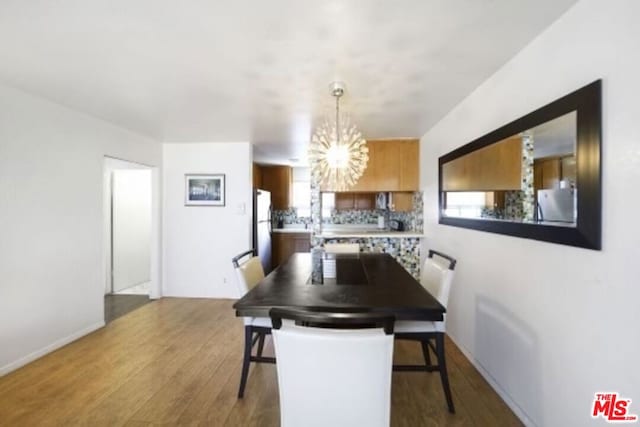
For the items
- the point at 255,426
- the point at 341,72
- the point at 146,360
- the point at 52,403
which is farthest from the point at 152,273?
the point at 341,72

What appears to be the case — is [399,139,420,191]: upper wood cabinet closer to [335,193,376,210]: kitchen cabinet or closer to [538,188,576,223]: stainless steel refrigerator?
[335,193,376,210]: kitchen cabinet

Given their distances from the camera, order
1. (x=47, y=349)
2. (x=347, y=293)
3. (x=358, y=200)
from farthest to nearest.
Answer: (x=358, y=200) → (x=47, y=349) → (x=347, y=293)

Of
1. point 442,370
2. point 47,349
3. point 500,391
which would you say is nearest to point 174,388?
point 47,349

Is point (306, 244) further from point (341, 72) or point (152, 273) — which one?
point (341, 72)

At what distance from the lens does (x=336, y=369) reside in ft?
3.59

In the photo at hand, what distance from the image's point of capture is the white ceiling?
144cm

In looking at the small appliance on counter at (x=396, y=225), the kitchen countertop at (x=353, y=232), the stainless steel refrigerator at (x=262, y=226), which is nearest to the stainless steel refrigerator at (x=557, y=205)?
the kitchen countertop at (x=353, y=232)

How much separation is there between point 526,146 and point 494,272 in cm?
89

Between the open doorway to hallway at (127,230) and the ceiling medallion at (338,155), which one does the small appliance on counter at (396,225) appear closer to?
the ceiling medallion at (338,155)

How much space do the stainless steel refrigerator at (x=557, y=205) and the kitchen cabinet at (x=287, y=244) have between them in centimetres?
463

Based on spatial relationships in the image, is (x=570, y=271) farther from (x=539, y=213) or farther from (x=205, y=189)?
(x=205, y=189)

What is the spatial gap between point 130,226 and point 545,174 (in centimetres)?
536

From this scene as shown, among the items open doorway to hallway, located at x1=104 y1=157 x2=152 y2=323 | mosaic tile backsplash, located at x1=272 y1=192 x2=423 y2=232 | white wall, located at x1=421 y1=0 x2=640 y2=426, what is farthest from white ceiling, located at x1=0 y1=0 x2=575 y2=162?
open doorway to hallway, located at x1=104 y1=157 x2=152 y2=323

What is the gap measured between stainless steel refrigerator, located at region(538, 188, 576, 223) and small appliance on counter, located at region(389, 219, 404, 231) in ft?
9.77
